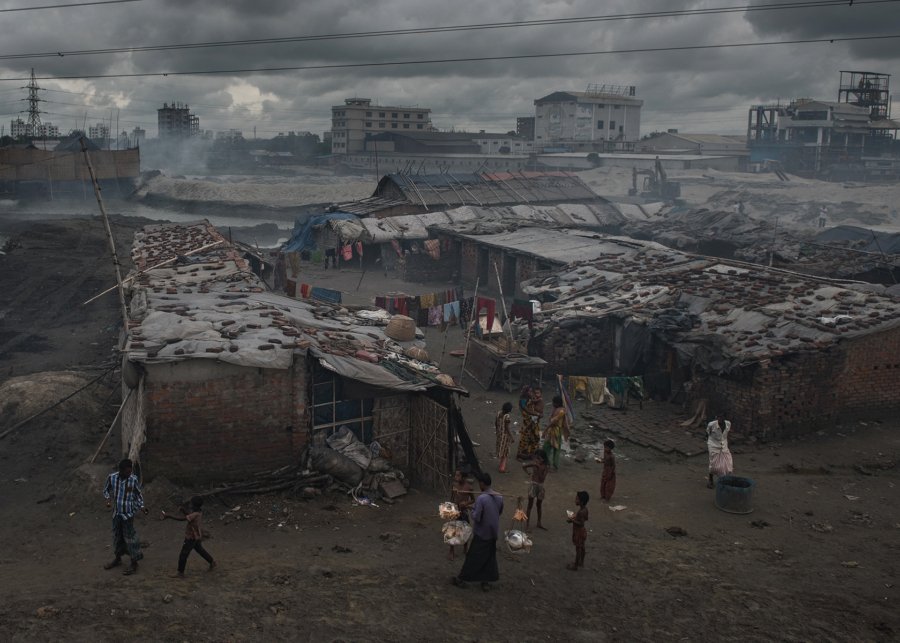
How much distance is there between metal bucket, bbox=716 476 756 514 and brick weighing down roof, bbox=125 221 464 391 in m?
4.75

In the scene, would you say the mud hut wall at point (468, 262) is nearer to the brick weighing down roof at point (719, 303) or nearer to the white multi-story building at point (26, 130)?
the brick weighing down roof at point (719, 303)

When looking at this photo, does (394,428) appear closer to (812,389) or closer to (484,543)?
(484,543)

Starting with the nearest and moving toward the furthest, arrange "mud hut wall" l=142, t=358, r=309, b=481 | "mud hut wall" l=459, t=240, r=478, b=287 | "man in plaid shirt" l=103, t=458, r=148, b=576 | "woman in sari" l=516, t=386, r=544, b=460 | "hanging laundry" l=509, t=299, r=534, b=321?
"man in plaid shirt" l=103, t=458, r=148, b=576 < "mud hut wall" l=142, t=358, r=309, b=481 < "woman in sari" l=516, t=386, r=544, b=460 < "hanging laundry" l=509, t=299, r=534, b=321 < "mud hut wall" l=459, t=240, r=478, b=287

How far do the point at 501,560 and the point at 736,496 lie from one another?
4277 mm

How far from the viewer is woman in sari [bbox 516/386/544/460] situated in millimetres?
13602

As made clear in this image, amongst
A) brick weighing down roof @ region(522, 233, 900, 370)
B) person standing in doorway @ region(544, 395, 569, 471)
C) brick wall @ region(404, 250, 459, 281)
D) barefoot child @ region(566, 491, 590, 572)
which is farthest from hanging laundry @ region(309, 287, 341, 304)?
barefoot child @ region(566, 491, 590, 572)

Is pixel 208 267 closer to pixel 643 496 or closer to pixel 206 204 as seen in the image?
pixel 643 496

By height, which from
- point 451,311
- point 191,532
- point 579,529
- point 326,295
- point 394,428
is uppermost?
point 326,295

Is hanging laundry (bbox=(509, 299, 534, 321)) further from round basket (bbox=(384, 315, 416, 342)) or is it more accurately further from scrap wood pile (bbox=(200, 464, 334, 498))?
scrap wood pile (bbox=(200, 464, 334, 498))

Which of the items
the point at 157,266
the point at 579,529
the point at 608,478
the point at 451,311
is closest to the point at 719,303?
the point at 608,478

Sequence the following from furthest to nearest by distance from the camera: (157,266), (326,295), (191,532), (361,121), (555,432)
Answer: (361,121) < (326,295) < (157,266) < (555,432) < (191,532)

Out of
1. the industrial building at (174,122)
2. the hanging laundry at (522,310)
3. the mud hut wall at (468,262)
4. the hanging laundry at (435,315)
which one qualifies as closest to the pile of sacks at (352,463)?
the hanging laundry at (522,310)

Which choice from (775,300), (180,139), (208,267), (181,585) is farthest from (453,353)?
(180,139)

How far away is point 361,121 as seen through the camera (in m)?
94.1
